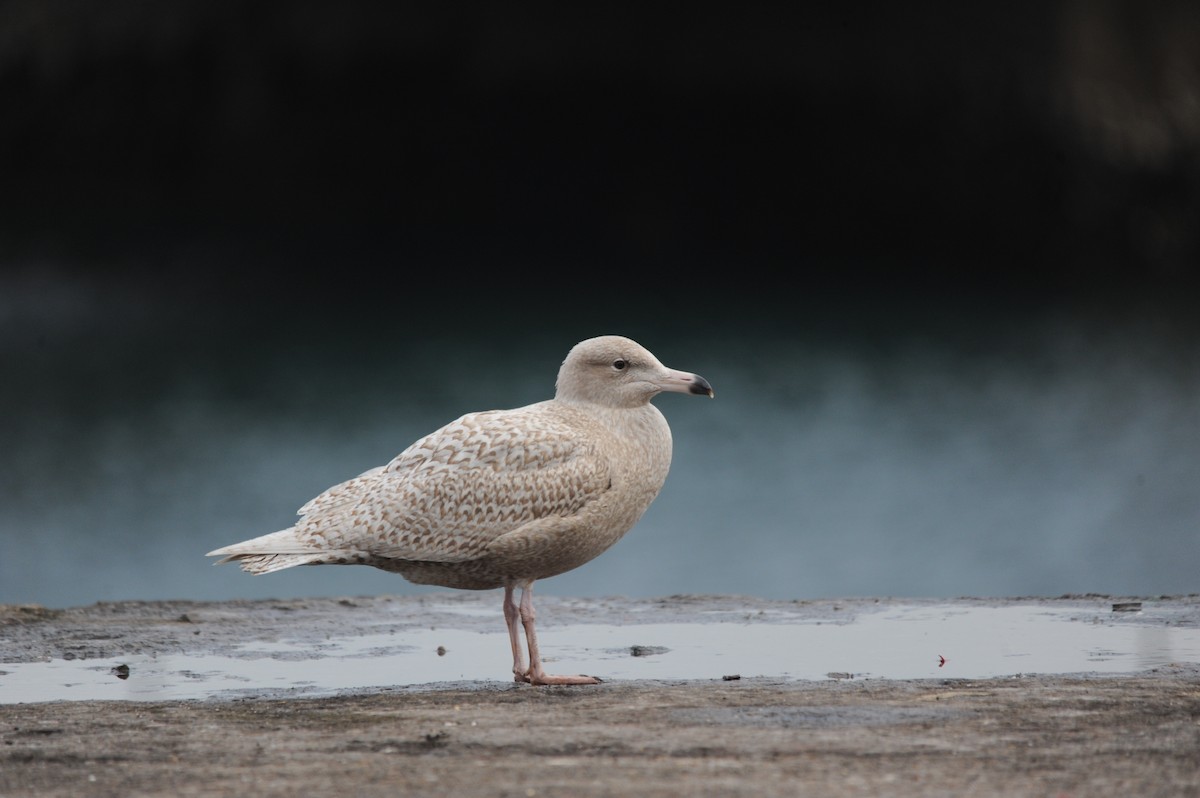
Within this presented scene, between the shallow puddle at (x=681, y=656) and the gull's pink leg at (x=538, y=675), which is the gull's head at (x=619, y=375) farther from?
the shallow puddle at (x=681, y=656)

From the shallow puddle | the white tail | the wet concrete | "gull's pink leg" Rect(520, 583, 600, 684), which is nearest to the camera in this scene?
the wet concrete

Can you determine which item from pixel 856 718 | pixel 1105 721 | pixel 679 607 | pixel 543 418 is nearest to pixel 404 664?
pixel 543 418

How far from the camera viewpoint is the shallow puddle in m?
8.65

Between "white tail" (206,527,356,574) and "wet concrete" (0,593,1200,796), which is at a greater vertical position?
"white tail" (206,527,356,574)

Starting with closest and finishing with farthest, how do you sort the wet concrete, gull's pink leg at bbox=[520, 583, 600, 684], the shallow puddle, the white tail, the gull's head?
the wet concrete, gull's pink leg at bbox=[520, 583, 600, 684], the white tail, the shallow puddle, the gull's head

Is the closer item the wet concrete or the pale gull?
the wet concrete

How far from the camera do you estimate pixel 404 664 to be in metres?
9.33

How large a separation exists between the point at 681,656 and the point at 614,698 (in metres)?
1.77

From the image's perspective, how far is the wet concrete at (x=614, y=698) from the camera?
6.07 metres

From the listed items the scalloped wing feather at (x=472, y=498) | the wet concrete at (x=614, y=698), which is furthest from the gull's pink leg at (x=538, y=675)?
the scalloped wing feather at (x=472, y=498)

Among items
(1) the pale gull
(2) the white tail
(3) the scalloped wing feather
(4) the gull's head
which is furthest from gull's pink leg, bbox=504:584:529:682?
(4) the gull's head

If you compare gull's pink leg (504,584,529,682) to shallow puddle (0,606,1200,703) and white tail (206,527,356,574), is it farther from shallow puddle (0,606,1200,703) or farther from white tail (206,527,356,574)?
white tail (206,527,356,574)

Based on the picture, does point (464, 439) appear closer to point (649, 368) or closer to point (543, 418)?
point (543, 418)

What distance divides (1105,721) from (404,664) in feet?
13.3
